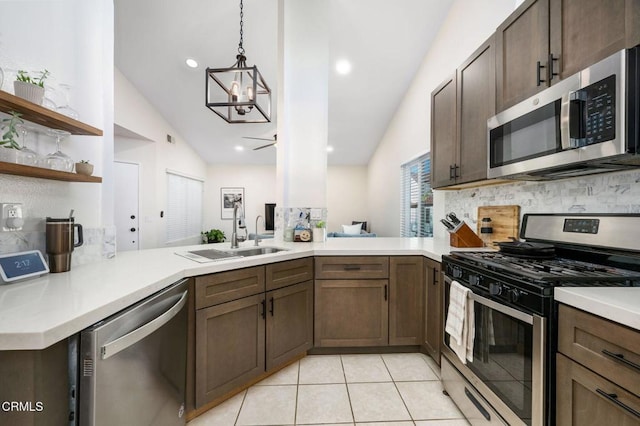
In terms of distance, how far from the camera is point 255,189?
7.66 metres

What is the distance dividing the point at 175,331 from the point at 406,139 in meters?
4.12

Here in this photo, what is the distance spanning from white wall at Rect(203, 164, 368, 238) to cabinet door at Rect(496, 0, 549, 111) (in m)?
5.93

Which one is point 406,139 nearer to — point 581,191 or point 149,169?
point 581,191

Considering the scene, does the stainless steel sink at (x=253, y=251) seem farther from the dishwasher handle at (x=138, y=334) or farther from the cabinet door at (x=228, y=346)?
the dishwasher handle at (x=138, y=334)

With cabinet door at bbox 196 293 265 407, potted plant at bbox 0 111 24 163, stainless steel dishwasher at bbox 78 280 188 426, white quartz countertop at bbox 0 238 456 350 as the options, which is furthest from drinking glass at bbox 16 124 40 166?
cabinet door at bbox 196 293 265 407

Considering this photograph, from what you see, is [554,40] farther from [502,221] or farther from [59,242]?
[59,242]

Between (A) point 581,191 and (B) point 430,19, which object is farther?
(B) point 430,19

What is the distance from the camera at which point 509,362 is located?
117 cm

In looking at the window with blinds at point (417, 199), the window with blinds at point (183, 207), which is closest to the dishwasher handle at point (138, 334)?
the window with blinds at point (417, 199)

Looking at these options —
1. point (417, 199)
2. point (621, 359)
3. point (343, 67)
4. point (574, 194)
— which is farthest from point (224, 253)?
point (343, 67)

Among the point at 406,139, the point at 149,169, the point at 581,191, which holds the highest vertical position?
the point at 406,139

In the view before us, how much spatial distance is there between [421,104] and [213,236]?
572 cm

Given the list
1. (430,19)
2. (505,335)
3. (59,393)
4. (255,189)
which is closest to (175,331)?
(59,393)

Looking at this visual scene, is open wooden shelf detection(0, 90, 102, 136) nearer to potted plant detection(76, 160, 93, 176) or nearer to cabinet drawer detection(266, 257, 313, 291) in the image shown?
potted plant detection(76, 160, 93, 176)
